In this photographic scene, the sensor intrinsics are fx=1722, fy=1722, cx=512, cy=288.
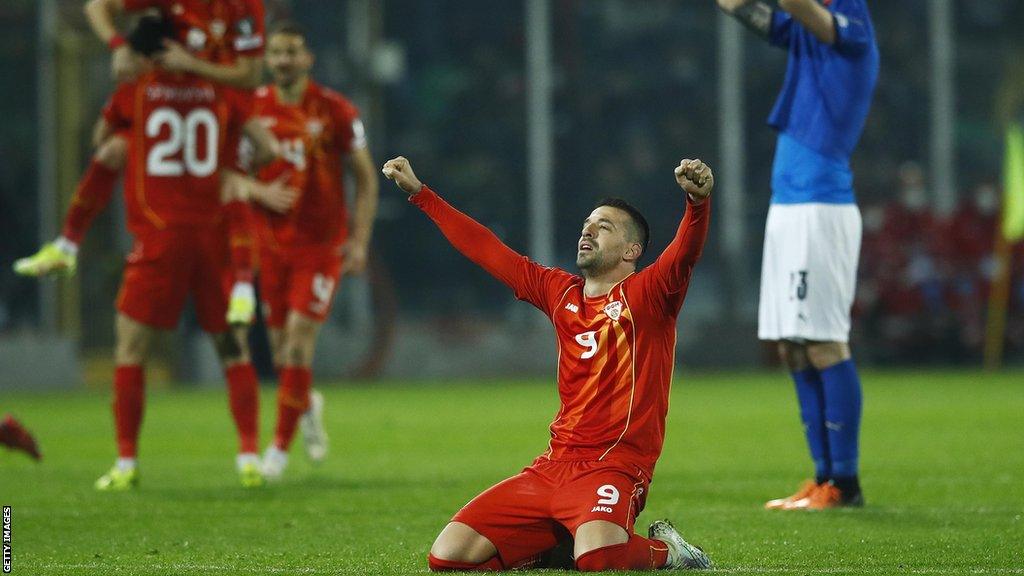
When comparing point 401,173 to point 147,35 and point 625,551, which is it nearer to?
point 625,551

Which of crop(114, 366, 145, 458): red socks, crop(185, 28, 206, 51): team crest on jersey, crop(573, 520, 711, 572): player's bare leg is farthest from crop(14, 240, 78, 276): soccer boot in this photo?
crop(573, 520, 711, 572): player's bare leg

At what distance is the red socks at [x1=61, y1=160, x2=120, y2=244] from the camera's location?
8.66 m

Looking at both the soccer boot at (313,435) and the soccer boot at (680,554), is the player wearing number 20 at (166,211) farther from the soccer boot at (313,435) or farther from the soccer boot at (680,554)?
the soccer boot at (680,554)

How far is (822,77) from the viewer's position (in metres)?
7.40

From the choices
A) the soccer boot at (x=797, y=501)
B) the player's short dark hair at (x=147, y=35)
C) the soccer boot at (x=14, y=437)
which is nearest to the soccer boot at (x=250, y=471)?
the soccer boot at (x=14, y=437)

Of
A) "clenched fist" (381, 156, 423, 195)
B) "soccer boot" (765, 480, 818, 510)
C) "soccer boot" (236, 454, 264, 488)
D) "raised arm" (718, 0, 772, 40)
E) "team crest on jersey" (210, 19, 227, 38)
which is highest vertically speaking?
"raised arm" (718, 0, 772, 40)

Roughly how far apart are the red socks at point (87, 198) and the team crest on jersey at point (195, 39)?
779 millimetres

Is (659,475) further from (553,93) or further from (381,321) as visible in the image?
(553,93)

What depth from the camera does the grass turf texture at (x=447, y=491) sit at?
222 inches

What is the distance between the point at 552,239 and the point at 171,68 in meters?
13.9

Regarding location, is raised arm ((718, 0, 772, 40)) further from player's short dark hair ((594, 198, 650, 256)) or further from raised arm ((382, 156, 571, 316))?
raised arm ((382, 156, 571, 316))

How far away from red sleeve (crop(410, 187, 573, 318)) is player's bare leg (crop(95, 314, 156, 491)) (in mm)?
3001

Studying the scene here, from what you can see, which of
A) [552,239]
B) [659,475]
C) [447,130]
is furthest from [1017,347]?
[659,475]

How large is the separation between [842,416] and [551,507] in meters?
2.19
